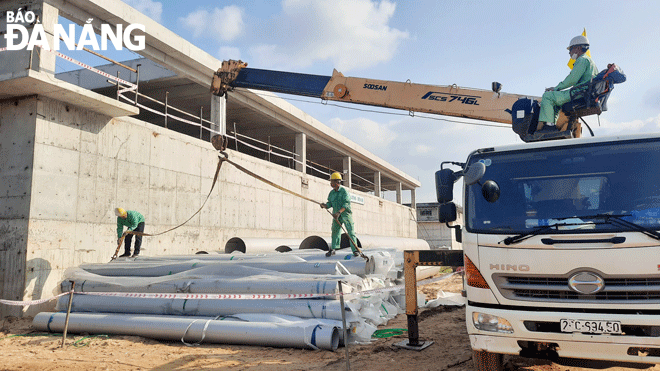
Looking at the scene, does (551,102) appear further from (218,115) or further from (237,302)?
(218,115)

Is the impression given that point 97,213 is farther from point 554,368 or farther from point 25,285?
point 554,368

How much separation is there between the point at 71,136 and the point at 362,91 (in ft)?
21.9

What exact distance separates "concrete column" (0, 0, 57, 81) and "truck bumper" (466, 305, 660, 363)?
31.1 ft

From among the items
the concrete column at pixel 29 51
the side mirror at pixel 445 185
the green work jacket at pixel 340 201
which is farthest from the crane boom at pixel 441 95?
the concrete column at pixel 29 51

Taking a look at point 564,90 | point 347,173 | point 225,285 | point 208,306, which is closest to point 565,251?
point 564,90

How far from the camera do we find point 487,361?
13.9 feet

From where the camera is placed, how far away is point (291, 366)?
547cm

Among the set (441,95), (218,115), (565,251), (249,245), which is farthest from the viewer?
(218,115)

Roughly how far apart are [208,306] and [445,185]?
175 inches

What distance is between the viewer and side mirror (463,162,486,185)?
439 centimetres

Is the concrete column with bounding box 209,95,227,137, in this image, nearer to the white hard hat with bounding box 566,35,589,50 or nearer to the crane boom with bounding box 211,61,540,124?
the crane boom with bounding box 211,61,540,124

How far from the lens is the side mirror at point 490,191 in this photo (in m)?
4.38

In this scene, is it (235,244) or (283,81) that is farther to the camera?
(235,244)

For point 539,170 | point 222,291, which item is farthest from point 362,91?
point 539,170
